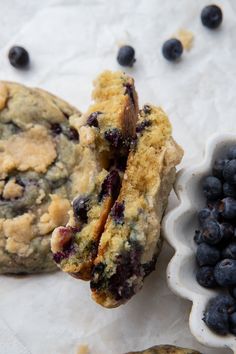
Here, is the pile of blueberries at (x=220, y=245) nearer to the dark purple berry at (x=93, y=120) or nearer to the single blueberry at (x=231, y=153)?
the single blueberry at (x=231, y=153)

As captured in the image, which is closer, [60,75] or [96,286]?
[96,286]

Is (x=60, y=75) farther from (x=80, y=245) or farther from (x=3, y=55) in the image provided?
(x=80, y=245)

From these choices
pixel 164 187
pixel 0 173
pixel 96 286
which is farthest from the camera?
pixel 0 173

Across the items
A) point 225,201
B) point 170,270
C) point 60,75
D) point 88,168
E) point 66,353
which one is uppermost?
point 60,75

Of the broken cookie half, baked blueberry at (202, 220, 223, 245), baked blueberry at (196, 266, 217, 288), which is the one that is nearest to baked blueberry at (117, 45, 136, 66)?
the broken cookie half

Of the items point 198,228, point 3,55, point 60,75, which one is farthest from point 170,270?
point 3,55

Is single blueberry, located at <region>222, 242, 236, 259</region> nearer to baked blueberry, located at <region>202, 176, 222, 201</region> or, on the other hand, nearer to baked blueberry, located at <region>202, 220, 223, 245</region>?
baked blueberry, located at <region>202, 220, 223, 245</region>

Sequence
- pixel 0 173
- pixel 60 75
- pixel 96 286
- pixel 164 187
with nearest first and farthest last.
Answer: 1. pixel 96 286
2. pixel 164 187
3. pixel 0 173
4. pixel 60 75
